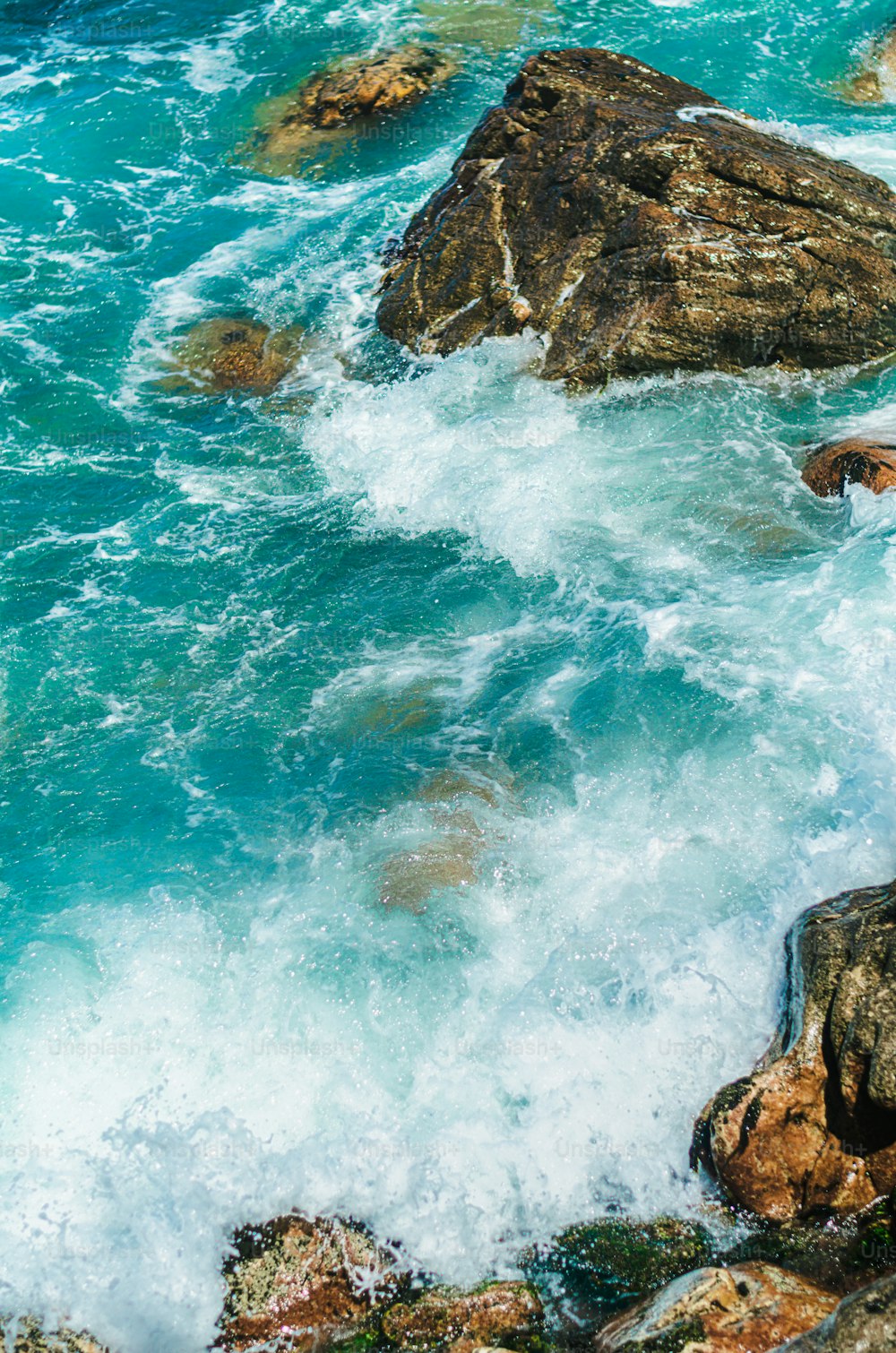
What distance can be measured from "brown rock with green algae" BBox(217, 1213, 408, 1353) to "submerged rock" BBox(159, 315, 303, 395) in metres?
9.79

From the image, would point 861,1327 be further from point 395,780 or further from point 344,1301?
point 395,780

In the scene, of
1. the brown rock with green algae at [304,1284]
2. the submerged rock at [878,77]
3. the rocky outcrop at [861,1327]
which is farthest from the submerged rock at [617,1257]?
the submerged rock at [878,77]

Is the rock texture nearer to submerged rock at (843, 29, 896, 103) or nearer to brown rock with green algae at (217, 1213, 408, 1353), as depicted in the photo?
brown rock with green algae at (217, 1213, 408, 1353)

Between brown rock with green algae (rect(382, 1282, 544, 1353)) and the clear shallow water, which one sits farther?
the clear shallow water

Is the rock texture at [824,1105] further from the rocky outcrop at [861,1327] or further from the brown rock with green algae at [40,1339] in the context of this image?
the brown rock with green algae at [40,1339]

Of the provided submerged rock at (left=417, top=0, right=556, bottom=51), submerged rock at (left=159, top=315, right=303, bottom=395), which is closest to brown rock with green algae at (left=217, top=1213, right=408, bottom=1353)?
submerged rock at (left=159, top=315, right=303, bottom=395)

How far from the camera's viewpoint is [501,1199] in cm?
539

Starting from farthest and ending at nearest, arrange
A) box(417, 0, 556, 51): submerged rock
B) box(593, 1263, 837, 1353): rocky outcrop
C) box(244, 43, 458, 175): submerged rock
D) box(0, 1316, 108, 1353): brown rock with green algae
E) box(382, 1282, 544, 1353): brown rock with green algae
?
box(417, 0, 556, 51): submerged rock, box(244, 43, 458, 175): submerged rock, box(0, 1316, 108, 1353): brown rock with green algae, box(382, 1282, 544, 1353): brown rock with green algae, box(593, 1263, 837, 1353): rocky outcrop

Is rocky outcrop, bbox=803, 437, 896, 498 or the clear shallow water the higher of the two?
rocky outcrop, bbox=803, 437, 896, 498

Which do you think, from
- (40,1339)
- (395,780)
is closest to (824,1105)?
(395,780)

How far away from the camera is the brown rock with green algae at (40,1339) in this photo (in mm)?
5152

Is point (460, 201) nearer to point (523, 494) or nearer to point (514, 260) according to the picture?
point (514, 260)

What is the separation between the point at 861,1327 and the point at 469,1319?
7.22 ft

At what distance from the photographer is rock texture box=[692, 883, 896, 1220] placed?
4.88m
